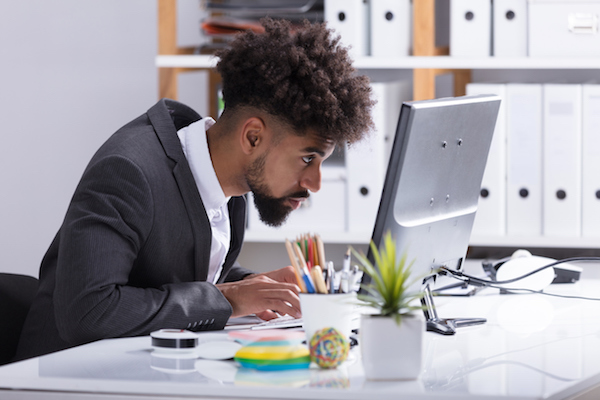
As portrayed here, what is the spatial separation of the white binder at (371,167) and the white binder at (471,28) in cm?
21

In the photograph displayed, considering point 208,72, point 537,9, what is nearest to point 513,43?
point 537,9

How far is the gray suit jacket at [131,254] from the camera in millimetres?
1145

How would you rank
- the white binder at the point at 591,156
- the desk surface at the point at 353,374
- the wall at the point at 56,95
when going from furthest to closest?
the wall at the point at 56,95
the white binder at the point at 591,156
the desk surface at the point at 353,374

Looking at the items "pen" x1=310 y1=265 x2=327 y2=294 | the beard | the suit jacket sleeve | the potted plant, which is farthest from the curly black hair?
the potted plant

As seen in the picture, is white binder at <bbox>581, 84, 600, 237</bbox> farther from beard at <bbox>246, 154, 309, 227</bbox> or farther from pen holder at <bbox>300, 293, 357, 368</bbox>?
pen holder at <bbox>300, 293, 357, 368</bbox>

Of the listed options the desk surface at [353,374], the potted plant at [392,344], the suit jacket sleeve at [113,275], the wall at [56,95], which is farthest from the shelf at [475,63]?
the potted plant at [392,344]

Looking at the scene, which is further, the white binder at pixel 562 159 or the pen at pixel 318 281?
the white binder at pixel 562 159

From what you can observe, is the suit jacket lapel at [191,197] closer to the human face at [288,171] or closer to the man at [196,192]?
the man at [196,192]

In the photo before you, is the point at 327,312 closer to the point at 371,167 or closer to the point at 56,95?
the point at 371,167

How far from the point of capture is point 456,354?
1.03 m

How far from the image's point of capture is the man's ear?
52.9 inches

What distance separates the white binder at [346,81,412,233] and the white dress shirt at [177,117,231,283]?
28.8 inches

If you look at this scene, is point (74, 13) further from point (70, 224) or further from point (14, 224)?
point (70, 224)

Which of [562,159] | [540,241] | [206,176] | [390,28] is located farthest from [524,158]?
[206,176]
